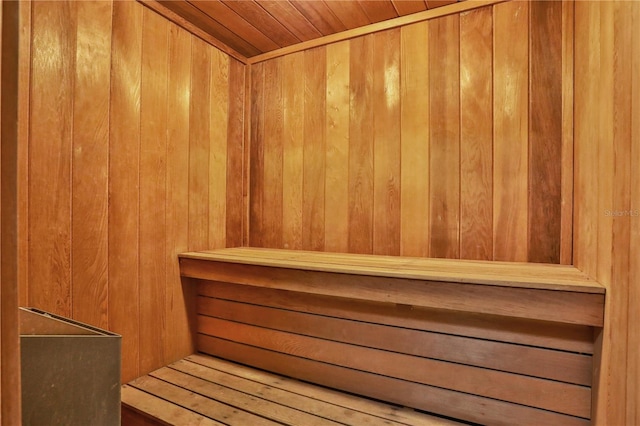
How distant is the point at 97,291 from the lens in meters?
1.50

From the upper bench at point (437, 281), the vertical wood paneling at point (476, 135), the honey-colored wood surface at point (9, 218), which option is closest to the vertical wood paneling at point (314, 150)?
the upper bench at point (437, 281)

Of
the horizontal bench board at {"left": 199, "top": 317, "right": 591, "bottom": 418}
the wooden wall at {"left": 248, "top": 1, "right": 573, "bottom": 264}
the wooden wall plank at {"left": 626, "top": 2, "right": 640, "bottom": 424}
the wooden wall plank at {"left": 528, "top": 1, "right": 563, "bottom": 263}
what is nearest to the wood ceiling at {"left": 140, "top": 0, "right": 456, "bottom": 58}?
the wooden wall at {"left": 248, "top": 1, "right": 573, "bottom": 264}

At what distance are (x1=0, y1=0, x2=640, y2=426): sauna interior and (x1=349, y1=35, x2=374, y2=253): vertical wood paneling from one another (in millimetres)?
11

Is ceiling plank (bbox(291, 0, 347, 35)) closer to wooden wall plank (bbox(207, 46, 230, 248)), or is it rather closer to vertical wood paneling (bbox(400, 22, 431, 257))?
vertical wood paneling (bbox(400, 22, 431, 257))

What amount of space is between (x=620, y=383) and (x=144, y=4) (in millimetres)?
2500

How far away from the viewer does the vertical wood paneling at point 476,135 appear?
1.68 metres

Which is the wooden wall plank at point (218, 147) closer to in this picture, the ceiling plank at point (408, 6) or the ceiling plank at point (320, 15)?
the ceiling plank at point (320, 15)

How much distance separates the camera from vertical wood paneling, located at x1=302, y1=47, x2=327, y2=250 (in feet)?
7.00

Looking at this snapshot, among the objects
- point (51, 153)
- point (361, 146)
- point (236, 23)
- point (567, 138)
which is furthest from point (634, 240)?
point (236, 23)

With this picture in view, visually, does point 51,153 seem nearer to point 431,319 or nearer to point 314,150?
point 314,150

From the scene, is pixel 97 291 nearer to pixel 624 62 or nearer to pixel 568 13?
pixel 624 62

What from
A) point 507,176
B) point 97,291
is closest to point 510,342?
point 507,176

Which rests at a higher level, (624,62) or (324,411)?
(624,62)

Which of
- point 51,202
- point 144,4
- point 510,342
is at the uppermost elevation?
point 144,4
